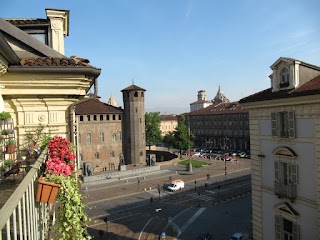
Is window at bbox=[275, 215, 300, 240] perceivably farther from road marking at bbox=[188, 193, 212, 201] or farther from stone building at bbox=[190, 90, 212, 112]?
stone building at bbox=[190, 90, 212, 112]

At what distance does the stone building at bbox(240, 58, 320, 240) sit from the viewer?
44.3 ft

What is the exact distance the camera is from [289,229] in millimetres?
14961

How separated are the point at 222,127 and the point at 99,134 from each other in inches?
1736

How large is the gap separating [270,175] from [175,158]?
4928 centimetres

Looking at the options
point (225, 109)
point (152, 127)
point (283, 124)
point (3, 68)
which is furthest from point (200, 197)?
point (225, 109)

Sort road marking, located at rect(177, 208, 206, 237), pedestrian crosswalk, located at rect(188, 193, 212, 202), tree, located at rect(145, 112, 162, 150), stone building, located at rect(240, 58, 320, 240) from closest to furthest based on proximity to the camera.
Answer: stone building, located at rect(240, 58, 320, 240) → road marking, located at rect(177, 208, 206, 237) → pedestrian crosswalk, located at rect(188, 193, 212, 202) → tree, located at rect(145, 112, 162, 150)

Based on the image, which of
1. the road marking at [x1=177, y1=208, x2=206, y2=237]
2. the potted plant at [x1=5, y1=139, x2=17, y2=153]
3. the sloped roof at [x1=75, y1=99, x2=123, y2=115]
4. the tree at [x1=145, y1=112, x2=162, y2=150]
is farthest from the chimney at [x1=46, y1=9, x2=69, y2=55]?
the tree at [x1=145, y1=112, x2=162, y2=150]

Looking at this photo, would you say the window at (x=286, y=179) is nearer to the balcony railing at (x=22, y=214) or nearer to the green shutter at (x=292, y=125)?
the green shutter at (x=292, y=125)

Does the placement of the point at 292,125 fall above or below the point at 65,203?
above

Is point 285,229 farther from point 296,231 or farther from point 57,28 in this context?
point 57,28

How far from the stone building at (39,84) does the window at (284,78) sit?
11.0 metres

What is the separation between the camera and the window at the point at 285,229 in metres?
14.4

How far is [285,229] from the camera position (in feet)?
49.9

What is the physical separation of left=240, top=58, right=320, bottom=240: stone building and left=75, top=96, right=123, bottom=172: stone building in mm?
42370
